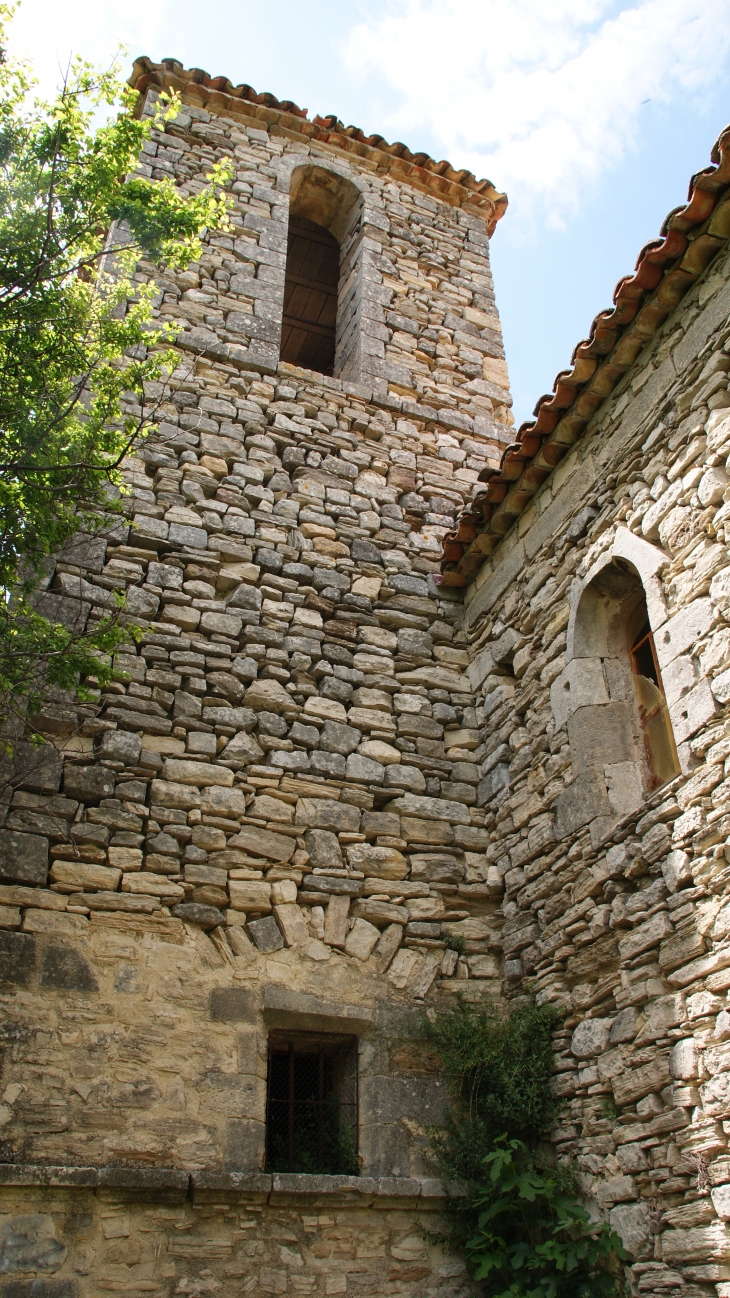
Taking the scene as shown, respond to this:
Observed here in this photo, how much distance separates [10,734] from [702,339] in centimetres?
344

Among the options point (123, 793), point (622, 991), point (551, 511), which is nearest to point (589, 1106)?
point (622, 991)

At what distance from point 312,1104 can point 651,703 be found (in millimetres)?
2386

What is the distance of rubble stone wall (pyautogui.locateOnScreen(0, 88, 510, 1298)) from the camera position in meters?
3.92

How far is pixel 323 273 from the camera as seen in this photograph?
948 cm

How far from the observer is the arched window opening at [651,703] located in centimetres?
445

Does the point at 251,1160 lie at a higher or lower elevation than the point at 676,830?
lower

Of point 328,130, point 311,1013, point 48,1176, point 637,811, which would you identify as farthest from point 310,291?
point 48,1176

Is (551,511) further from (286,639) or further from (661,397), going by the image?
(286,639)

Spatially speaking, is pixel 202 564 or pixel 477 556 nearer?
pixel 202 564

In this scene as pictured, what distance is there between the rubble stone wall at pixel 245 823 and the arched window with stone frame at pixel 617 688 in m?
1.00

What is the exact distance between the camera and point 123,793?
4.63 metres

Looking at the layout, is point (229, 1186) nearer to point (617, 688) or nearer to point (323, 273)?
point (617, 688)

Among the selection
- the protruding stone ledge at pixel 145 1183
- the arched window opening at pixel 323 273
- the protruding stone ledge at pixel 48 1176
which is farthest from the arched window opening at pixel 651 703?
the arched window opening at pixel 323 273

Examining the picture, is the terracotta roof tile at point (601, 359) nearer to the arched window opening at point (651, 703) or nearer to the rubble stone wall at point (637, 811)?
the rubble stone wall at point (637, 811)
